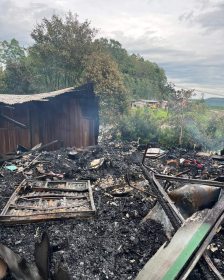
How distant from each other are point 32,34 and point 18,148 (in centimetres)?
1751

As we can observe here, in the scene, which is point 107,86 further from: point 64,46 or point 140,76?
point 140,76

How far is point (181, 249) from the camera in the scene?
138 inches

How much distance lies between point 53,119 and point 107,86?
27.6 ft

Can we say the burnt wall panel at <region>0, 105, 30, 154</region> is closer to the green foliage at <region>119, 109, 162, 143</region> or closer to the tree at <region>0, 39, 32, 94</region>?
the green foliage at <region>119, 109, 162, 143</region>

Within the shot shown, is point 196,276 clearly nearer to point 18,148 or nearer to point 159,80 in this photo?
point 18,148

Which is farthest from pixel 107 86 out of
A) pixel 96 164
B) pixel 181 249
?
pixel 181 249

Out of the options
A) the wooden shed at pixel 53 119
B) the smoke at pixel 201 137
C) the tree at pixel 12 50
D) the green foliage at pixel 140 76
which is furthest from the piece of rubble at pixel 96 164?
the green foliage at pixel 140 76

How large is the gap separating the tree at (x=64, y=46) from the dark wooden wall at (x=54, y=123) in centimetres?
970

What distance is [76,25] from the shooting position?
25391 millimetres

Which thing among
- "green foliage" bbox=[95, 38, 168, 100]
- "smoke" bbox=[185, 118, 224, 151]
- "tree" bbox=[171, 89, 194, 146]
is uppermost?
"green foliage" bbox=[95, 38, 168, 100]

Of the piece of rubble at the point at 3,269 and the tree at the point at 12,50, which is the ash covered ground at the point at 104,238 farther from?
the tree at the point at 12,50

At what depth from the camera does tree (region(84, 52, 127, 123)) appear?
71.7 feet

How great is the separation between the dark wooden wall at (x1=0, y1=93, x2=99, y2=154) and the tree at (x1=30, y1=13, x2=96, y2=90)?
9698 millimetres

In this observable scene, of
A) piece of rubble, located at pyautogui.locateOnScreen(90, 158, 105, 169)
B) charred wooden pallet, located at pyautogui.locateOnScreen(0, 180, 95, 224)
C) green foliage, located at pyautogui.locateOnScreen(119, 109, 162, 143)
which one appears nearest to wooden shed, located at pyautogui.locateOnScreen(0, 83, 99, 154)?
green foliage, located at pyautogui.locateOnScreen(119, 109, 162, 143)
